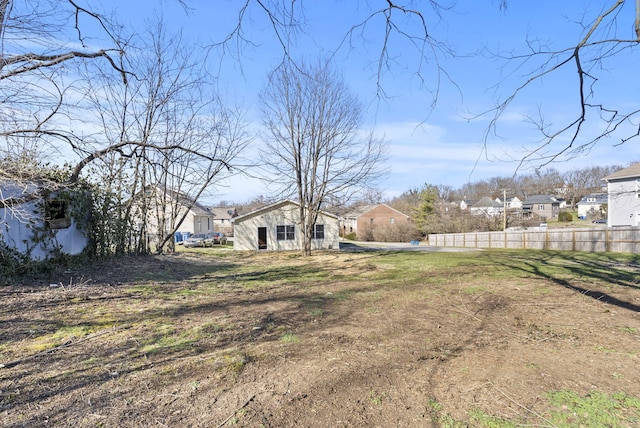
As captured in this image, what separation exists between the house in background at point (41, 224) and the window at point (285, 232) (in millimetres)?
15838

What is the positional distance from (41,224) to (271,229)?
686 inches

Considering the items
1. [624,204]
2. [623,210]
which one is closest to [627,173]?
[624,204]

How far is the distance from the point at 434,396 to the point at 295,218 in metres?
22.4

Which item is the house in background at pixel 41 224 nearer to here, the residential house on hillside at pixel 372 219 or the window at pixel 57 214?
the window at pixel 57 214

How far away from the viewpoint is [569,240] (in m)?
20.1

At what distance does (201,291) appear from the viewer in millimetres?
7285

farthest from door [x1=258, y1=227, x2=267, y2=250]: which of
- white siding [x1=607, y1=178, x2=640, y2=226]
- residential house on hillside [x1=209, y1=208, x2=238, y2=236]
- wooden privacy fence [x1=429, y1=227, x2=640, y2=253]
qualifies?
residential house on hillside [x1=209, y1=208, x2=238, y2=236]

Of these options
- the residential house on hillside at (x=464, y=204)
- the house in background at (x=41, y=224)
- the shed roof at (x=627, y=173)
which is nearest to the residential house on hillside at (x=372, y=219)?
the residential house on hillside at (x=464, y=204)

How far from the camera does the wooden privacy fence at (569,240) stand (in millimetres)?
17781

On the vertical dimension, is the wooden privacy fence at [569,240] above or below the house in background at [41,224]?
below

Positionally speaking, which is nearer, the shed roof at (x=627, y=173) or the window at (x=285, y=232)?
the shed roof at (x=627, y=173)

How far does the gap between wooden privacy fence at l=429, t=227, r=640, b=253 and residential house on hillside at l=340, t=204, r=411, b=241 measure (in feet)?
53.5

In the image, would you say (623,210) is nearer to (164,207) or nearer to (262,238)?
(262,238)

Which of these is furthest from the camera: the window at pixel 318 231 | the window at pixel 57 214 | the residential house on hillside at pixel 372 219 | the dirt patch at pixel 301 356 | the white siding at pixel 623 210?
the residential house on hillside at pixel 372 219
